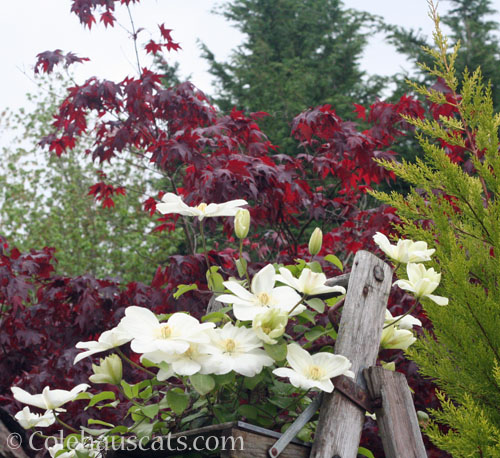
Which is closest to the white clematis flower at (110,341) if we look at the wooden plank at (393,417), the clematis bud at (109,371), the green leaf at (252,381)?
the clematis bud at (109,371)

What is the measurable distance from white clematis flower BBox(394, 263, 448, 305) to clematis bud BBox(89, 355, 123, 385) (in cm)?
63

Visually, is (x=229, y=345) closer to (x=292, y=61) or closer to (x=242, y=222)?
(x=242, y=222)

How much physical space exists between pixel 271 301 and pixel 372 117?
2.77 meters

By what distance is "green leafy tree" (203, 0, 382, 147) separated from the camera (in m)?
12.8


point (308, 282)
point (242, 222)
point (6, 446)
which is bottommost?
point (6, 446)

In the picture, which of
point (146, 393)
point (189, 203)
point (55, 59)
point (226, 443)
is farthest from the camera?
point (55, 59)

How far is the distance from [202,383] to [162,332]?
0.12m

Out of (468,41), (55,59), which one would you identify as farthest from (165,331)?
(468,41)

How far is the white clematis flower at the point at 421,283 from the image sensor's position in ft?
4.12

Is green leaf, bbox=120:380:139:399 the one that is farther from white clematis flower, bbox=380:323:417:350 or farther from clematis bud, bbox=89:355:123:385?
white clematis flower, bbox=380:323:417:350

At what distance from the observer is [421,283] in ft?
4.13

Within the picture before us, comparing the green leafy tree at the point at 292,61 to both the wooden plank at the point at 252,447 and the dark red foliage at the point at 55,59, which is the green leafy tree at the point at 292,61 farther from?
the wooden plank at the point at 252,447

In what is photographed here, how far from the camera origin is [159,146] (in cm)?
337

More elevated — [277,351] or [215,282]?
[215,282]
